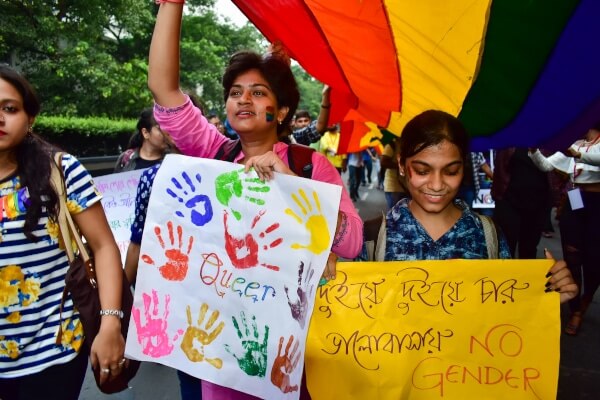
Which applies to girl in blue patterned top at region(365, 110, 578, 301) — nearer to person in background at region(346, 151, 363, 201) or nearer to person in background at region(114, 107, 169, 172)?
person in background at region(114, 107, 169, 172)

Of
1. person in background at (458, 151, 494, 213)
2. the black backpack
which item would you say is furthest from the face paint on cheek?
person in background at (458, 151, 494, 213)

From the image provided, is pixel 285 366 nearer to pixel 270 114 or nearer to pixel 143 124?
pixel 270 114

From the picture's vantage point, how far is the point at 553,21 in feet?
5.59

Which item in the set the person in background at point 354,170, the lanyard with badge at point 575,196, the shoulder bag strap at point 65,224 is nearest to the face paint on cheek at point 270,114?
the shoulder bag strap at point 65,224

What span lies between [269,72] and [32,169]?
0.89 m

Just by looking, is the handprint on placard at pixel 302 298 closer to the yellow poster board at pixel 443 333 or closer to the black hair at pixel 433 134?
the yellow poster board at pixel 443 333

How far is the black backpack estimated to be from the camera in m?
1.79

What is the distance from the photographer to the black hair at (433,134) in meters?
1.81

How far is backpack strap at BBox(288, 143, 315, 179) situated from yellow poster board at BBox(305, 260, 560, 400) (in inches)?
14.5

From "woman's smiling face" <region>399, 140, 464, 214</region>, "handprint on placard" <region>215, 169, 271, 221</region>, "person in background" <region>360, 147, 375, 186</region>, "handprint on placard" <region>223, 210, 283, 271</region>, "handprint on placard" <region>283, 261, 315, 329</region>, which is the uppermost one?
"person in background" <region>360, 147, 375, 186</region>

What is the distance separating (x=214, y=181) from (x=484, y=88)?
1405 millimetres

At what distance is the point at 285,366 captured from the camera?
162cm

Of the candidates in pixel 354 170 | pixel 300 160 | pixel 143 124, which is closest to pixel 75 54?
pixel 354 170

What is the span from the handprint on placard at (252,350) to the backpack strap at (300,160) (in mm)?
526
